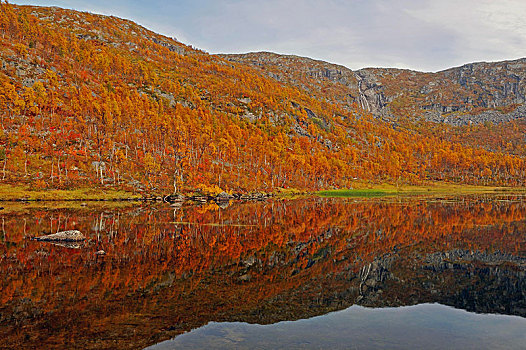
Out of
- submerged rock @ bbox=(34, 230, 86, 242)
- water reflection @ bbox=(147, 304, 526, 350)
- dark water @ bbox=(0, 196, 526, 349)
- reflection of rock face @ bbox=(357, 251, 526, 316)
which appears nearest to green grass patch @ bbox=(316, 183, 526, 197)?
dark water @ bbox=(0, 196, 526, 349)

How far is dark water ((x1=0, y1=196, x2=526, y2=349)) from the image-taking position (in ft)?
38.7

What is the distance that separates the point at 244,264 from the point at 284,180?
12634 centimetres

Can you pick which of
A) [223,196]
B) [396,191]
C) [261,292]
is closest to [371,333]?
[261,292]

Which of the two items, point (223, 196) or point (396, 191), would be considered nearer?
point (223, 196)

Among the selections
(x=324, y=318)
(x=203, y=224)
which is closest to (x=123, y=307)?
(x=324, y=318)

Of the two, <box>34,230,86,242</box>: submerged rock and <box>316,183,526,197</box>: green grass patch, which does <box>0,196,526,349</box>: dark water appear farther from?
<box>316,183,526,197</box>: green grass patch

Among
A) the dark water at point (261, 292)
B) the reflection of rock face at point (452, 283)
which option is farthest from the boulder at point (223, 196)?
the reflection of rock face at point (452, 283)

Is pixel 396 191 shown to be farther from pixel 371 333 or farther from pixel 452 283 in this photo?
pixel 371 333

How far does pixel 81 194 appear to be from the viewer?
7931cm

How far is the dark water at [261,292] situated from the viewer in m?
11.8

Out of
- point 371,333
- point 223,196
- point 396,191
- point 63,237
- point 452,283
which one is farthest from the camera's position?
point 396,191

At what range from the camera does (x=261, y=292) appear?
17.1 meters

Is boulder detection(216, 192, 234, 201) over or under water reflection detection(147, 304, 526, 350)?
under

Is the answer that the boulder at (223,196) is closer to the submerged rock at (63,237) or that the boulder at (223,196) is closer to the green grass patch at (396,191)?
the green grass patch at (396,191)
